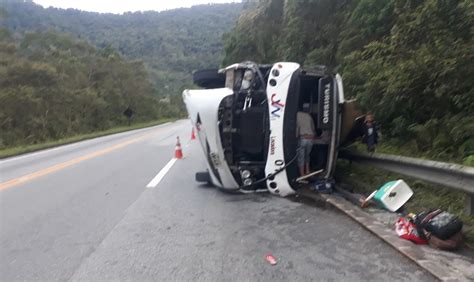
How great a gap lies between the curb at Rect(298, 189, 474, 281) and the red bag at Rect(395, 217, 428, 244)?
0.18 feet

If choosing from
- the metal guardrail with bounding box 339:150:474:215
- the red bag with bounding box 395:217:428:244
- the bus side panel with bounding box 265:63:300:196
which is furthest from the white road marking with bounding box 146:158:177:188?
the red bag with bounding box 395:217:428:244

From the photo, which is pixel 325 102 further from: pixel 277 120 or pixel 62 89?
pixel 62 89

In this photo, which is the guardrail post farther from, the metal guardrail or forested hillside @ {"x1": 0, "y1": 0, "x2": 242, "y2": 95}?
forested hillside @ {"x1": 0, "y1": 0, "x2": 242, "y2": 95}

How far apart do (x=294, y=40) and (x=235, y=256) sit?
540 inches

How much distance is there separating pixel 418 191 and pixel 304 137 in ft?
6.49

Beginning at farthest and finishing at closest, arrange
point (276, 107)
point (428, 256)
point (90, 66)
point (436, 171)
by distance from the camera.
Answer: point (90, 66) < point (276, 107) < point (436, 171) < point (428, 256)

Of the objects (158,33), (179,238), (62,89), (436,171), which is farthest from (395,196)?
(158,33)

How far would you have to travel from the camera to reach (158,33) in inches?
5340

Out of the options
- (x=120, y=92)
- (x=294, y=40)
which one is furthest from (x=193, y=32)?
(x=294, y=40)

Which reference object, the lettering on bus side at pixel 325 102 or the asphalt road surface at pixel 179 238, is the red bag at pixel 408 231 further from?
the lettering on bus side at pixel 325 102

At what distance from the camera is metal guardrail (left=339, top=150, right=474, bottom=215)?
5.54 m

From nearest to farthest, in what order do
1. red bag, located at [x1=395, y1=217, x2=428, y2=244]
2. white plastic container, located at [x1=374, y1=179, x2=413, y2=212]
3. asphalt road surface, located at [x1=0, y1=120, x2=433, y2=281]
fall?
asphalt road surface, located at [x1=0, y1=120, x2=433, y2=281]
red bag, located at [x1=395, y1=217, x2=428, y2=244]
white plastic container, located at [x1=374, y1=179, x2=413, y2=212]

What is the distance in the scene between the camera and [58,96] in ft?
140

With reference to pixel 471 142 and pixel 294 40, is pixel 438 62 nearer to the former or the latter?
pixel 471 142
